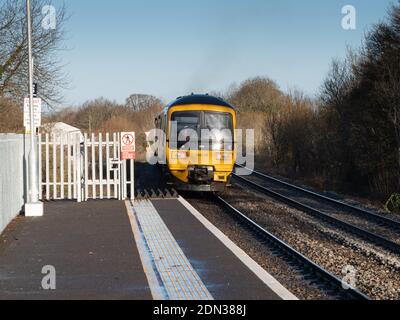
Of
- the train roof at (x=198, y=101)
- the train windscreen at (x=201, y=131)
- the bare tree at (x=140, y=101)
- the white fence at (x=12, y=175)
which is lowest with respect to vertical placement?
the white fence at (x=12, y=175)

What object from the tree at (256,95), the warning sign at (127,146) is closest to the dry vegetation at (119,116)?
the tree at (256,95)

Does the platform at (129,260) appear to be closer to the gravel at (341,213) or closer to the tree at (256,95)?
the gravel at (341,213)

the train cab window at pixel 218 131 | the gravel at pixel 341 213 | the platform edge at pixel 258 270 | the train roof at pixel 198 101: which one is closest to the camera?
the platform edge at pixel 258 270

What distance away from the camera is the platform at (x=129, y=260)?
6629mm

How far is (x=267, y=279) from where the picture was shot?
7207 millimetres

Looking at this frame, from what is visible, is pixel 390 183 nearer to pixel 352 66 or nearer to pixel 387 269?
pixel 352 66

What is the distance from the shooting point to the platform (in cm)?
663

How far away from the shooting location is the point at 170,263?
26.6ft

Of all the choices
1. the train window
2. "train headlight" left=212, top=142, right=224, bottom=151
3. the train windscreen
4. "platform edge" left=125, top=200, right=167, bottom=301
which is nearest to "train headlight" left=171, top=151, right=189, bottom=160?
the train windscreen

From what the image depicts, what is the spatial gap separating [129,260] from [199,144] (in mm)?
8645

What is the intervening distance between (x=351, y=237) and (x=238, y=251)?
165 inches

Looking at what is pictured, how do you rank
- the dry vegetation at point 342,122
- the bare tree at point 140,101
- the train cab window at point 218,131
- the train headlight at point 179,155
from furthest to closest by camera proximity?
the bare tree at point 140,101, the dry vegetation at point 342,122, the train cab window at point 218,131, the train headlight at point 179,155

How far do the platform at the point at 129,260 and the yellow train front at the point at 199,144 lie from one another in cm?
387
